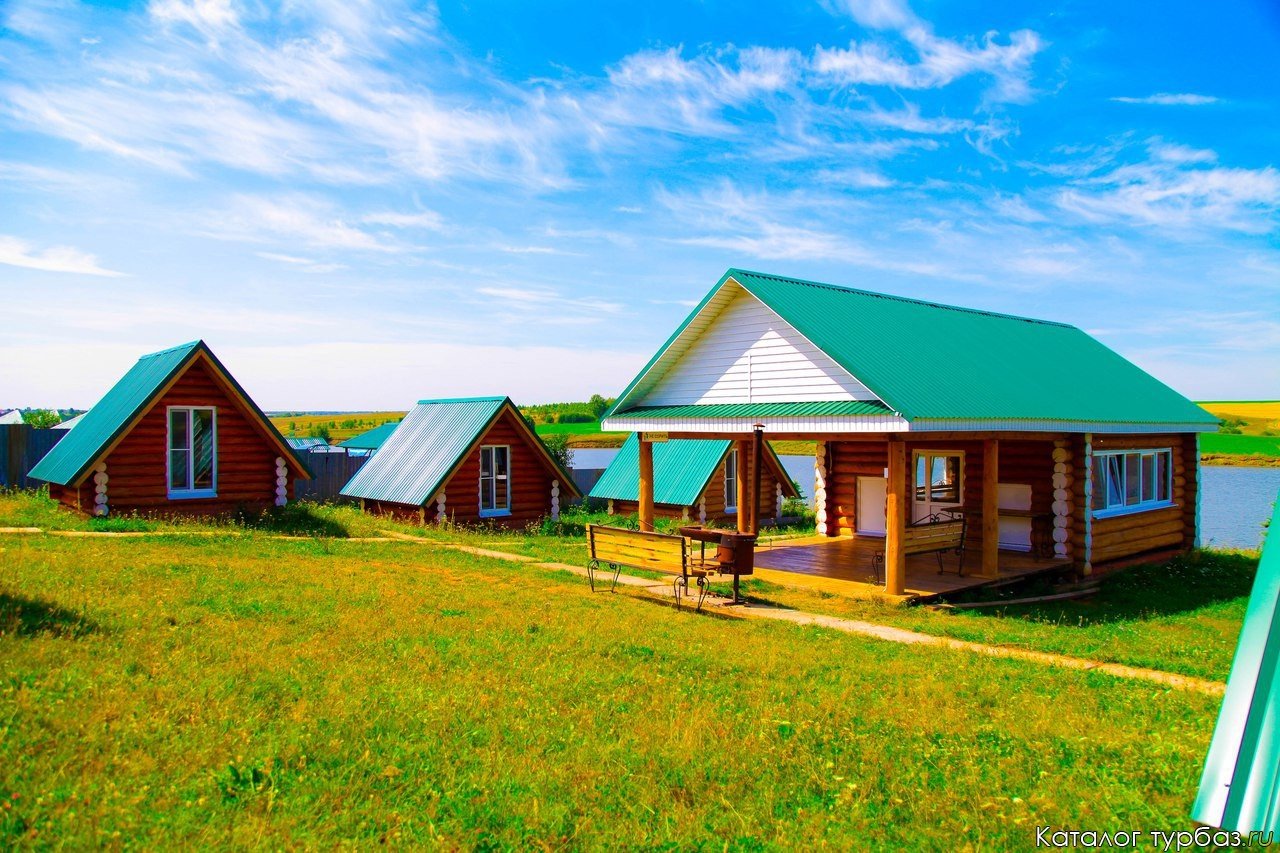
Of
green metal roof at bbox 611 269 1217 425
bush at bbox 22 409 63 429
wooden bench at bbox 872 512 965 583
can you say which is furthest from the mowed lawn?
bush at bbox 22 409 63 429

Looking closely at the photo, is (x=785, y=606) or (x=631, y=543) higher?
(x=631, y=543)

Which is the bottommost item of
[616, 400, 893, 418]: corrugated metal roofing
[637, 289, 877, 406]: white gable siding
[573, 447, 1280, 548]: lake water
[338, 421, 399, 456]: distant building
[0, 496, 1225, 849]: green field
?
[573, 447, 1280, 548]: lake water

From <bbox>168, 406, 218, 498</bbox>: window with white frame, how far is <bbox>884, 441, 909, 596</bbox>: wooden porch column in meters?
16.0

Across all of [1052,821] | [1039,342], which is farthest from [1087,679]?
[1039,342]

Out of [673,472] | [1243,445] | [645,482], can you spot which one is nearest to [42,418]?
[673,472]

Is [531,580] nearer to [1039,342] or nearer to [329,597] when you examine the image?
Answer: [329,597]

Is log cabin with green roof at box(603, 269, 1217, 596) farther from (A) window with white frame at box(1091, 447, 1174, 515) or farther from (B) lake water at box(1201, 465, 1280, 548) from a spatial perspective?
(B) lake water at box(1201, 465, 1280, 548)

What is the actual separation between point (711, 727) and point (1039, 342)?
63.9ft

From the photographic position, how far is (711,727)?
22.1 ft

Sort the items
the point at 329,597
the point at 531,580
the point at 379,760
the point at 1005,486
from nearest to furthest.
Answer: the point at 379,760 → the point at 329,597 → the point at 531,580 → the point at 1005,486

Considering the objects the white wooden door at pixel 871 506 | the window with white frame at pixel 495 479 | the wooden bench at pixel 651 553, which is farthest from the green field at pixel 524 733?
the window with white frame at pixel 495 479

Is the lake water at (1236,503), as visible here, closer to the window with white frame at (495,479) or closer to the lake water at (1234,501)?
the lake water at (1234,501)

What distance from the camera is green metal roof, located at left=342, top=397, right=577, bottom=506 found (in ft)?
79.3

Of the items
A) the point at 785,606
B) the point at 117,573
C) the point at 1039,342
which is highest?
the point at 1039,342
